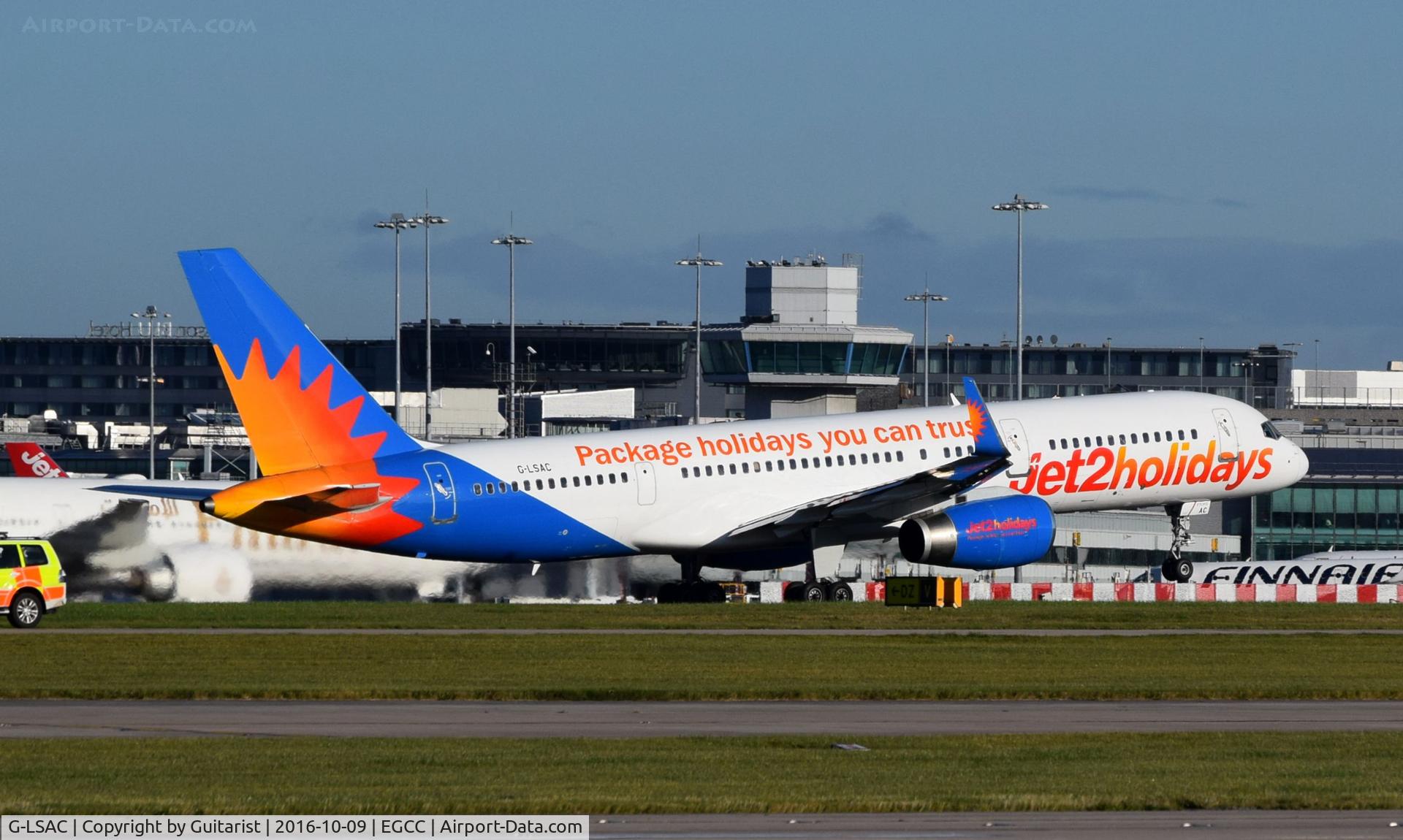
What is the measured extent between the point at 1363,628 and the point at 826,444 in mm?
13856

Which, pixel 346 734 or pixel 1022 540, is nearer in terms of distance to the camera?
pixel 346 734

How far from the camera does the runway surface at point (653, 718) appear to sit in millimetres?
26297

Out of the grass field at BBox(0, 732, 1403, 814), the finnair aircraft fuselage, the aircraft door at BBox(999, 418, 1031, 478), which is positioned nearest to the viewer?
the grass field at BBox(0, 732, 1403, 814)

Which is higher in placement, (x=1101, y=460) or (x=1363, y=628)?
(x=1101, y=460)

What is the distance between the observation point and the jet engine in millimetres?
54625

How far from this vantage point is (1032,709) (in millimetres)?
29484

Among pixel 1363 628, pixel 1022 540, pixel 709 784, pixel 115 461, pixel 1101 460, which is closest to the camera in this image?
pixel 709 784

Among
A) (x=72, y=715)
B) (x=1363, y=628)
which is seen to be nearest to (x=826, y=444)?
(x=1363, y=628)

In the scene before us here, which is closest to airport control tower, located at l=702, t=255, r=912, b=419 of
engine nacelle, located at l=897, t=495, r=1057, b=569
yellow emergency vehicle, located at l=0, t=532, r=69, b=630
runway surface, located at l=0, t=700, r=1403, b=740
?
engine nacelle, located at l=897, t=495, r=1057, b=569

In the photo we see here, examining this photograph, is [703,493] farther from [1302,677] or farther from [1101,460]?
[1302,677]

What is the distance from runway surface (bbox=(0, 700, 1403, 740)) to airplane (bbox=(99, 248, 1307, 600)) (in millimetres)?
17233

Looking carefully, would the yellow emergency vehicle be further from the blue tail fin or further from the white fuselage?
the white fuselage

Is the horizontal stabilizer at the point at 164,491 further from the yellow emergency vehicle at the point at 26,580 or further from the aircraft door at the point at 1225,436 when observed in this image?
the aircraft door at the point at 1225,436

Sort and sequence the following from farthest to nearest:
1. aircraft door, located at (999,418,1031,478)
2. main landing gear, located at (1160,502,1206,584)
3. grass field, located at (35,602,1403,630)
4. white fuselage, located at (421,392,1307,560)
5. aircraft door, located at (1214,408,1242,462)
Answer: main landing gear, located at (1160,502,1206,584), aircraft door, located at (1214,408,1242,462), aircraft door, located at (999,418,1031,478), white fuselage, located at (421,392,1307,560), grass field, located at (35,602,1403,630)
